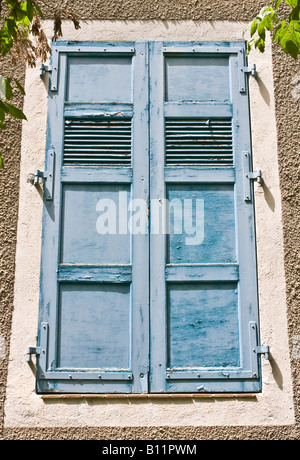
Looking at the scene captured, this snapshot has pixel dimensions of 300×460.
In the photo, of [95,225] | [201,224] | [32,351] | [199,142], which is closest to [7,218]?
[95,225]

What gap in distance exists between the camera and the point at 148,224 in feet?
12.1

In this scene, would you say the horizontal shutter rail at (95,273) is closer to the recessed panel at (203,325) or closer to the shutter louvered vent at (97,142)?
the recessed panel at (203,325)

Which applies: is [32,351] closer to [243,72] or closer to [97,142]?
[97,142]

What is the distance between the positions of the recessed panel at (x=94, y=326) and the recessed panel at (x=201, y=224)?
0.49 metres

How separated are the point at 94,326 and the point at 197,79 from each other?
6.39 feet

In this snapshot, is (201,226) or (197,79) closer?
(201,226)

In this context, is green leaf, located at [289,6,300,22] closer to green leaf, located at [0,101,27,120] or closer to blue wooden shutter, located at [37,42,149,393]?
blue wooden shutter, located at [37,42,149,393]

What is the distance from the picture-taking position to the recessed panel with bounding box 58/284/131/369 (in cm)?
350

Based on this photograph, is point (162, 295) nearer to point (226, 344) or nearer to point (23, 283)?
point (226, 344)

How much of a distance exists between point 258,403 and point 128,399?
2.77ft

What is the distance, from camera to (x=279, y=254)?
12.1 feet

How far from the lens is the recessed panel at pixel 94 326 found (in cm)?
350

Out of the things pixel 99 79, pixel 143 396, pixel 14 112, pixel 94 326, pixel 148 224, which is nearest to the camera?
pixel 14 112

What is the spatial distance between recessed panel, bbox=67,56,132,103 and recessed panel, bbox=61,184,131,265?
680mm
